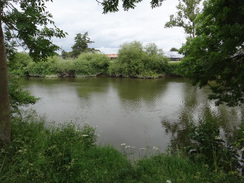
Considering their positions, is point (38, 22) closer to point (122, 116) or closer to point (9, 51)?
point (9, 51)

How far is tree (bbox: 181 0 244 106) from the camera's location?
3.86 m

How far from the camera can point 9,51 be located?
4.40 meters

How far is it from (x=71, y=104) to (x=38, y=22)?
35.4ft

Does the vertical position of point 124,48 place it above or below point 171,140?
above

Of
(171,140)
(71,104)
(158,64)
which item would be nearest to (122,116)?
(171,140)

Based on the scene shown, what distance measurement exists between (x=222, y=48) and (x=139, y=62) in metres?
31.2

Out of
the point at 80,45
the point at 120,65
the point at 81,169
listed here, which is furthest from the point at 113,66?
the point at 81,169

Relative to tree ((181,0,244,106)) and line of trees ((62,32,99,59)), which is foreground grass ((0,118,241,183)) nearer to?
tree ((181,0,244,106))

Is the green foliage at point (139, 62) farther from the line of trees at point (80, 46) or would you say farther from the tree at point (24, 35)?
the tree at point (24, 35)

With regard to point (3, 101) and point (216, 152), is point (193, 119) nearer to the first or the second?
point (216, 152)

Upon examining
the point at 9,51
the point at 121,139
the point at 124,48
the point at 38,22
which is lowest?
the point at 121,139

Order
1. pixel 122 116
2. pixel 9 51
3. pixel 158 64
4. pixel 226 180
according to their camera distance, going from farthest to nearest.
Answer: pixel 158 64
pixel 122 116
pixel 9 51
pixel 226 180

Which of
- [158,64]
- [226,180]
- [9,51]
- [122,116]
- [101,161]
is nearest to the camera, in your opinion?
[226,180]

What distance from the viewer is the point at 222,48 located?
4105 millimetres
